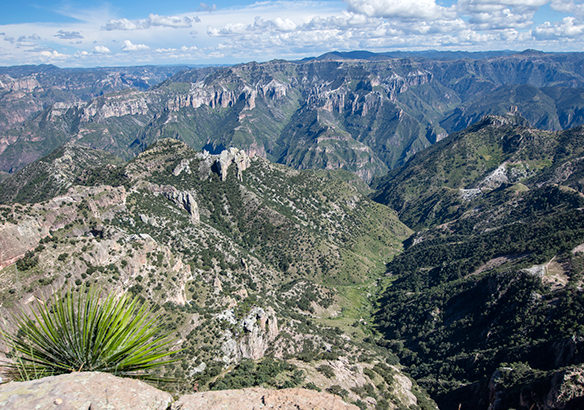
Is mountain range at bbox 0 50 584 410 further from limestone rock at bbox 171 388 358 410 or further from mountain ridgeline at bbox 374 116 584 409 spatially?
limestone rock at bbox 171 388 358 410

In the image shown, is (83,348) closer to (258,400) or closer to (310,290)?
(258,400)

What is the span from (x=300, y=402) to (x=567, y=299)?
351ft

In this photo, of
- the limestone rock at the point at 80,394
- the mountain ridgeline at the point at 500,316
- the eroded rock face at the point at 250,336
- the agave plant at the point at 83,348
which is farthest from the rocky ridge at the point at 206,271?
the mountain ridgeline at the point at 500,316

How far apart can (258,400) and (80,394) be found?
1198 cm

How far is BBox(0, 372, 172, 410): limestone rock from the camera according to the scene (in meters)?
13.1

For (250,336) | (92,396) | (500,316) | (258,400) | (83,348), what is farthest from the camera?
(500,316)

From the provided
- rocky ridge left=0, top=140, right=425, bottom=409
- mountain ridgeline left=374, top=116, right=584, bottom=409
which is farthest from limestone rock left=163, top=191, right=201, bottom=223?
mountain ridgeline left=374, top=116, right=584, bottom=409

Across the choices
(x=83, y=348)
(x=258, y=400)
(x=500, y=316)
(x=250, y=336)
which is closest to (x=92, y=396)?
(x=83, y=348)

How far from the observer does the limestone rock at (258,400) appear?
19500 millimetres

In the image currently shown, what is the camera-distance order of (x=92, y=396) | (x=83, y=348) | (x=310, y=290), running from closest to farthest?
(x=92, y=396)
(x=83, y=348)
(x=310, y=290)

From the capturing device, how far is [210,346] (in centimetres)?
7438

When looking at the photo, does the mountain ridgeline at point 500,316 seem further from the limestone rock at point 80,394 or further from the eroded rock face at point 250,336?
the limestone rock at point 80,394

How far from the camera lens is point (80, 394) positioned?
14133mm

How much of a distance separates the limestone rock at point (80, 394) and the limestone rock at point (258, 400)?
9.75ft
